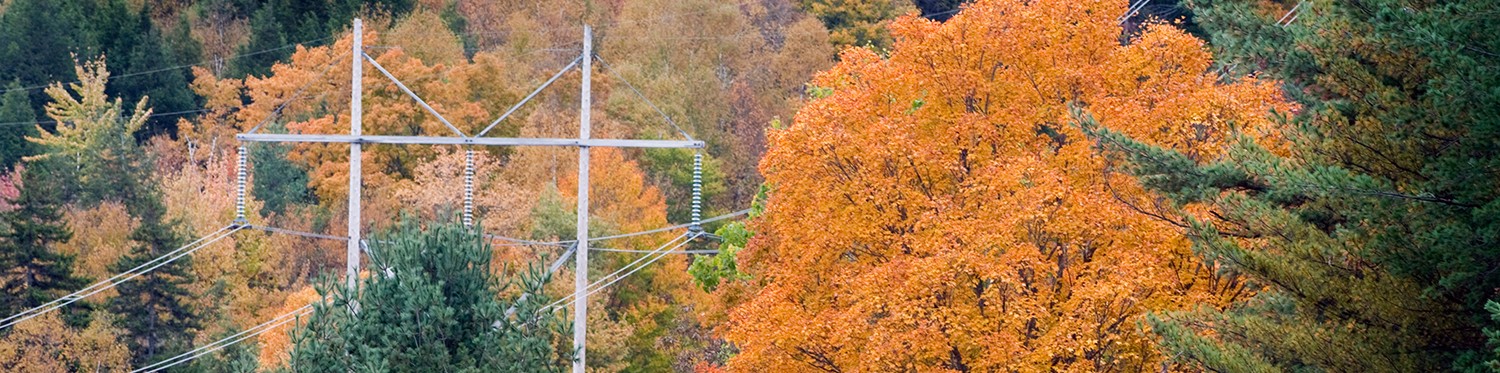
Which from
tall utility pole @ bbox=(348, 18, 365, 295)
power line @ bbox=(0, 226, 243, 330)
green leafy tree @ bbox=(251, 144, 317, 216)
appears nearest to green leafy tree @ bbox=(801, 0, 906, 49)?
green leafy tree @ bbox=(251, 144, 317, 216)

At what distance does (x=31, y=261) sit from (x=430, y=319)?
36.9 metres

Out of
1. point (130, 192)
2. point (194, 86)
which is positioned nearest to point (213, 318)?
point (130, 192)

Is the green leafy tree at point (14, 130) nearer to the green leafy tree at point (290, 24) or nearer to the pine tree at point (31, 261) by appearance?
the green leafy tree at point (290, 24)

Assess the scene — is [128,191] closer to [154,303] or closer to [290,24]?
[154,303]

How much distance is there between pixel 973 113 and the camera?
2397 cm

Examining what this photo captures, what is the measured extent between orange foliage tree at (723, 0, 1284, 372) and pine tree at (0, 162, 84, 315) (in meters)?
26.6

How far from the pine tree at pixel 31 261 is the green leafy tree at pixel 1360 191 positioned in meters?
36.6

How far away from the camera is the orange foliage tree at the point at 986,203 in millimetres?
21297

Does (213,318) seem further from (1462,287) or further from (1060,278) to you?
(1462,287)

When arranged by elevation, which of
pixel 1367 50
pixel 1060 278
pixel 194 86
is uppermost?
pixel 1367 50

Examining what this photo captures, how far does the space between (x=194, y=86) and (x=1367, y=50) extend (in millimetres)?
73728

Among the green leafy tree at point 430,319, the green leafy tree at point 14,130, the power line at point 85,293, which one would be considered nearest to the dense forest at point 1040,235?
the green leafy tree at point 430,319

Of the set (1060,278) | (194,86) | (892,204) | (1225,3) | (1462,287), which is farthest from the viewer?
(194,86)

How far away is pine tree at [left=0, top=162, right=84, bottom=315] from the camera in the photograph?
156ft
